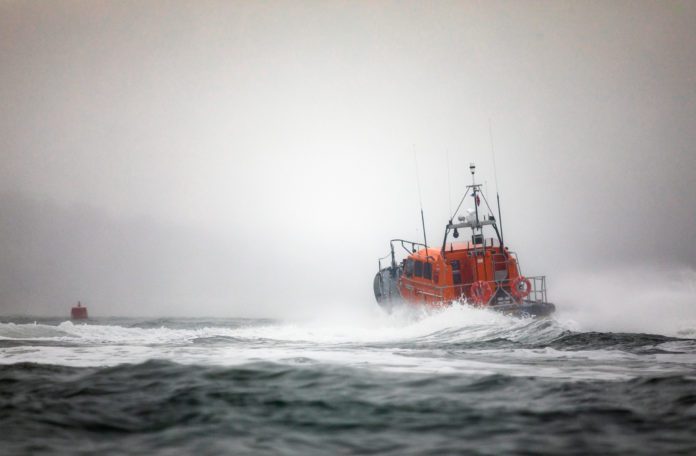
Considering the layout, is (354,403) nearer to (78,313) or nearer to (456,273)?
(456,273)

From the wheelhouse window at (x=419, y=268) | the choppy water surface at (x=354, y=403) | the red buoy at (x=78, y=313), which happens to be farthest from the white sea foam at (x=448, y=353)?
the red buoy at (x=78, y=313)

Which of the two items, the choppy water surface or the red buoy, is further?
the red buoy

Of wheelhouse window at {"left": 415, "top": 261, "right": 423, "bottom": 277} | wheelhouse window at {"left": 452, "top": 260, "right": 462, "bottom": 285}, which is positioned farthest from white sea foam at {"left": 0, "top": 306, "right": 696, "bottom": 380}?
wheelhouse window at {"left": 415, "top": 261, "right": 423, "bottom": 277}

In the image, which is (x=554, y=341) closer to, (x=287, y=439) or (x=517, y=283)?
(x=517, y=283)

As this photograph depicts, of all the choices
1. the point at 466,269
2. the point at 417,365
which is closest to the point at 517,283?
the point at 466,269

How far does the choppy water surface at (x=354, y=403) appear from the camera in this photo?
4.38 metres

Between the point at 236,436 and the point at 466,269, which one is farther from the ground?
the point at 466,269

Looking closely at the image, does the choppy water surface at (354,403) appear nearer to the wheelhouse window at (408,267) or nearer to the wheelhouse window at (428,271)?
the wheelhouse window at (428,271)

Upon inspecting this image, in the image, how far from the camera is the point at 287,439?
455 centimetres

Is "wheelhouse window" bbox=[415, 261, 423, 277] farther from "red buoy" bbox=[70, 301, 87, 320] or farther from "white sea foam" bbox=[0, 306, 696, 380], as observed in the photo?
"red buoy" bbox=[70, 301, 87, 320]

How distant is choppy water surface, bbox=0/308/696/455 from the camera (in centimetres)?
438

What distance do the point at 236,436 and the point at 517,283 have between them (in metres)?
13.4

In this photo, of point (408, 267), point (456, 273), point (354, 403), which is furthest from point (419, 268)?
point (354, 403)

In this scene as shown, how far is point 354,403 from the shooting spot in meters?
5.63
